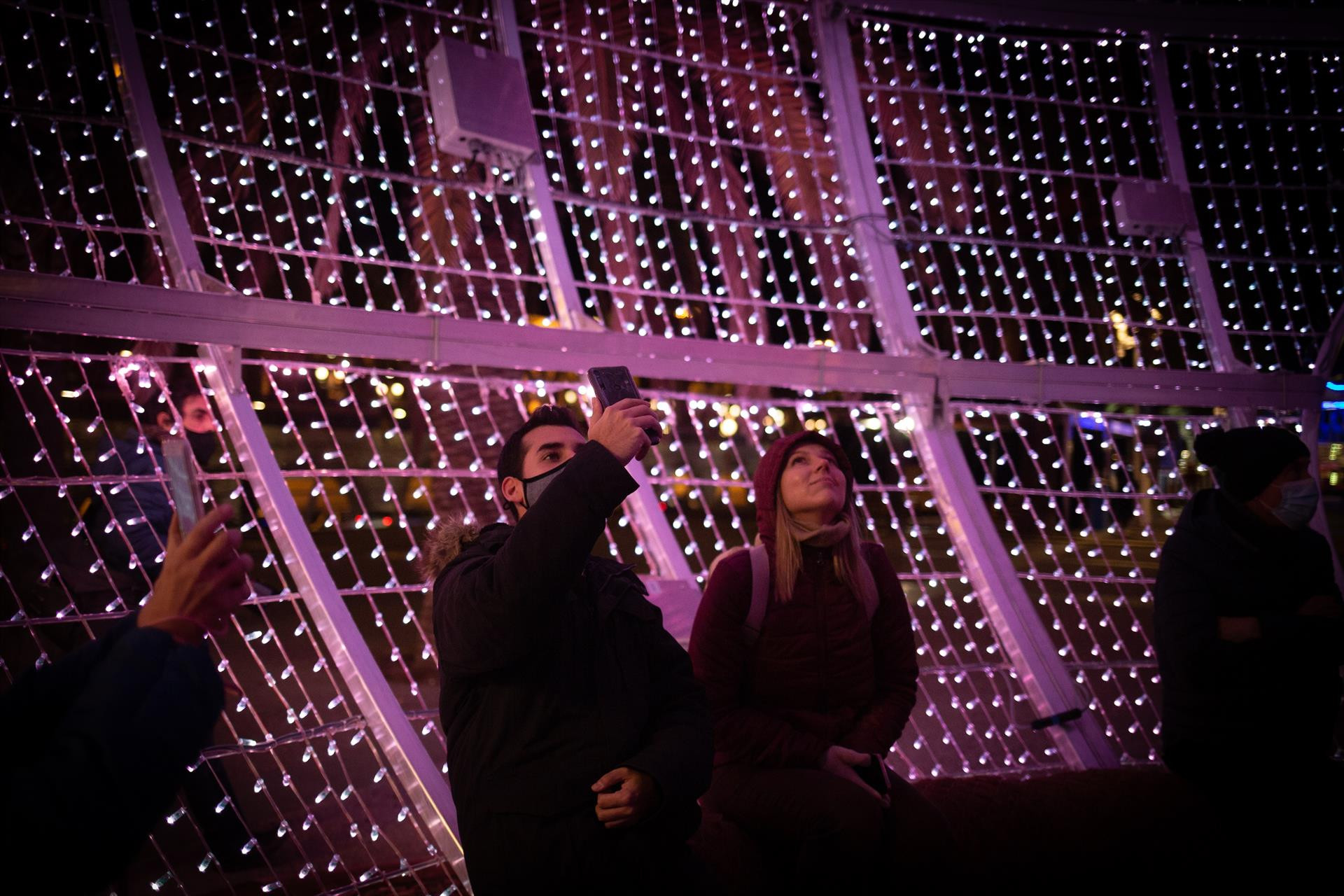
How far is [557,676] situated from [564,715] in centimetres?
7

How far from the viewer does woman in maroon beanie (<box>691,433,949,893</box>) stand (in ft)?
7.32

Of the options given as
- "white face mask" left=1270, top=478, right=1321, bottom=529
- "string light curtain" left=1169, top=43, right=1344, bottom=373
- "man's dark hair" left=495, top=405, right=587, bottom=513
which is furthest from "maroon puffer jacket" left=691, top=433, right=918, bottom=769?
"string light curtain" left=1169, top=43, right=1344, bottom=373

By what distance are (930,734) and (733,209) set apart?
3.70 metres

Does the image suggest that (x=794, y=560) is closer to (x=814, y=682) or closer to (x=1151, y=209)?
(x=814, y=682)

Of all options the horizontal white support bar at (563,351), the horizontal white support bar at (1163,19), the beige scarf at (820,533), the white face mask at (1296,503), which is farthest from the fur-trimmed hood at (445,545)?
the horizontal white support bar at (1163,19)

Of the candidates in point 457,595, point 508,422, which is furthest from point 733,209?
point 457,595

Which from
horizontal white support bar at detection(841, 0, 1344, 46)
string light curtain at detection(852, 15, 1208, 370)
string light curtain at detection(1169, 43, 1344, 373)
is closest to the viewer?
horizontal white support bar at detection(841, 0, 1344, 46)

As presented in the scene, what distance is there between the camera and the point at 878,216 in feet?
14.6

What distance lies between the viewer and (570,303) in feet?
12.3

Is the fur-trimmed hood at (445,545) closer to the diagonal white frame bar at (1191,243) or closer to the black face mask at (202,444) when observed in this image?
the black face mask at (202,444)

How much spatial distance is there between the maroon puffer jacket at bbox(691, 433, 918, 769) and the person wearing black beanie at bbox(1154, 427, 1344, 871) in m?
0.91

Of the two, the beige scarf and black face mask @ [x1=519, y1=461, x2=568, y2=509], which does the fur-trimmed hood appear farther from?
the beige scarf

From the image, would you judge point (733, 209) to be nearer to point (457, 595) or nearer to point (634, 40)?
point (634, 40)

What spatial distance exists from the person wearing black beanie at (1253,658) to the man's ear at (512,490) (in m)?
2.04
